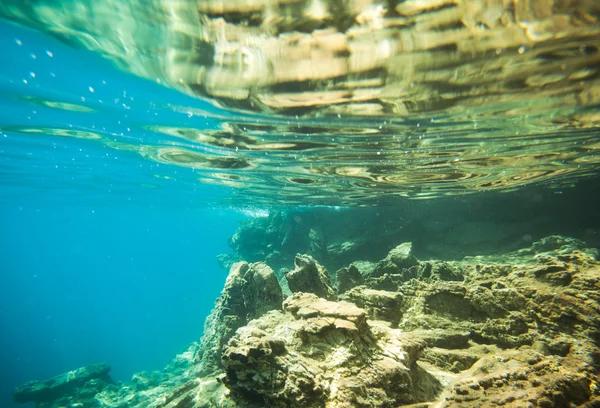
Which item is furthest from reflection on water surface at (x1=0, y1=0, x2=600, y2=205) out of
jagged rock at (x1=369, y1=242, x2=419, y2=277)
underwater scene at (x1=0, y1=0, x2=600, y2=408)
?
jagged rock at (x1=369, y1=242, x2=419, y2=277)

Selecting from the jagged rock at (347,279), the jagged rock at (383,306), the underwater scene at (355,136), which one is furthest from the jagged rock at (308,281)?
the jagged rock at (383,306)

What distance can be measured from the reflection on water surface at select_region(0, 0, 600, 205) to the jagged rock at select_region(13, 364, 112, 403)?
15850 millimetres

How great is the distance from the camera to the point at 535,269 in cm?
592

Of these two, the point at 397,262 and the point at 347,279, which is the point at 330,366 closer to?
the point at 347,279

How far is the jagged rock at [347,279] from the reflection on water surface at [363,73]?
4947 millimetres

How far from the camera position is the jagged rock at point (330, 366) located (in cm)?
353

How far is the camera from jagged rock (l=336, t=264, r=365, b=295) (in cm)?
1047

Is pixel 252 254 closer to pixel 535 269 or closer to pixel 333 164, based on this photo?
pixel 333 164

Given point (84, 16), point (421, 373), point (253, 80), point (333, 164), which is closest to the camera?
point (421, 373)

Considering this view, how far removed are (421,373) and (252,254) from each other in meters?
20.2

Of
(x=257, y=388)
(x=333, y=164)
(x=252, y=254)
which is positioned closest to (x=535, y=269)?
(x=257, y=388)

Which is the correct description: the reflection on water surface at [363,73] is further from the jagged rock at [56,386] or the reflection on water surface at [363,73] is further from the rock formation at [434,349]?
the jagged rock at [56,386]

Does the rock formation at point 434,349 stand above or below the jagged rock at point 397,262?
below

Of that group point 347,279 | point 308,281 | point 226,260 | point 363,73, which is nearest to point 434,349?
point 308,281
